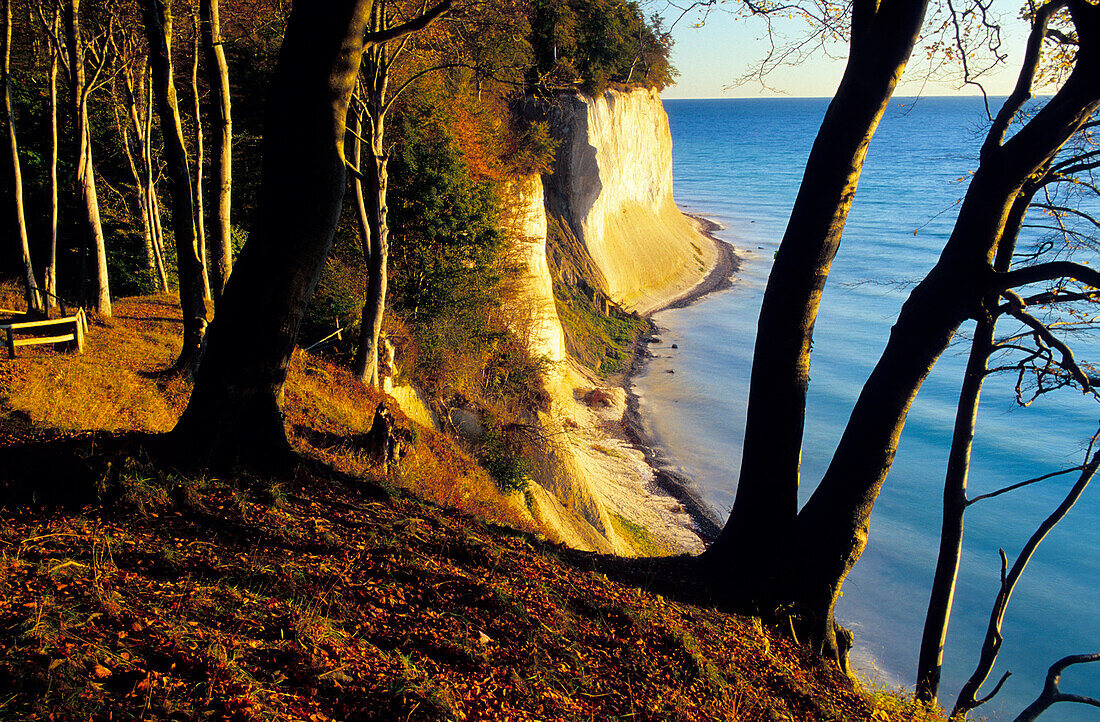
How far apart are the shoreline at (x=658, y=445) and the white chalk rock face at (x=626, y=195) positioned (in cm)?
97

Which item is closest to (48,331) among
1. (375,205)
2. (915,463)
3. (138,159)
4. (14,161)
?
(14,161)

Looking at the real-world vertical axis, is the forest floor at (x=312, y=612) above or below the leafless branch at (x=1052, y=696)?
above

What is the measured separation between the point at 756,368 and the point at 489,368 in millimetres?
13241

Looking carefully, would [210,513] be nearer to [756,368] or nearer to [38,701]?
[38,701]

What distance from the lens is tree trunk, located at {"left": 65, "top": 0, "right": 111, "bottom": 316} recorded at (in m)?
10.2

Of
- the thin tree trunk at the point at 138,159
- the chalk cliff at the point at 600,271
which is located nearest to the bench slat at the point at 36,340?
the thin tree trunk at the point at 138,159

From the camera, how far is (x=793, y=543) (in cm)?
607

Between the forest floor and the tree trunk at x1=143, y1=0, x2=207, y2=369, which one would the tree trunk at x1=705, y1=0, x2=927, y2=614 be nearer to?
→ the forest floor

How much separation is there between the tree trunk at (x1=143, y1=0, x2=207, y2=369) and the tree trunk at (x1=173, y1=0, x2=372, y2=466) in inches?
138

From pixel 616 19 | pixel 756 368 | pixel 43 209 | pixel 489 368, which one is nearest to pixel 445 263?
pixel 489 368

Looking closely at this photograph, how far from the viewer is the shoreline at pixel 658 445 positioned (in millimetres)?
18891

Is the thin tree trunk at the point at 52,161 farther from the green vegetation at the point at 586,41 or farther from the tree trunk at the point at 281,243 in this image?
the green vegetation at the point at 586,41

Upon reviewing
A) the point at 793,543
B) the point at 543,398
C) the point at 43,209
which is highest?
the point at 43,209

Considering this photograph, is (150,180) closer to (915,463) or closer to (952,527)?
(952,527)
